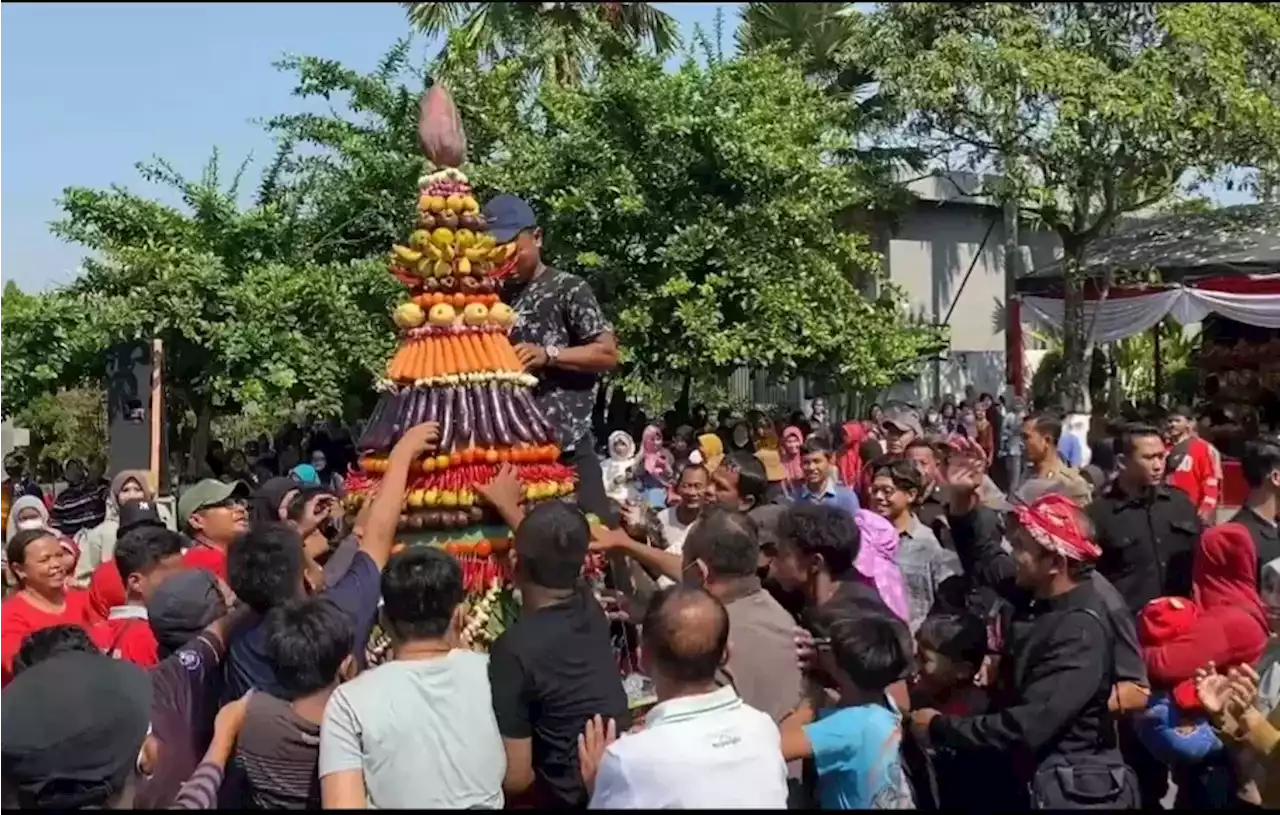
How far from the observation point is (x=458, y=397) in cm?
432

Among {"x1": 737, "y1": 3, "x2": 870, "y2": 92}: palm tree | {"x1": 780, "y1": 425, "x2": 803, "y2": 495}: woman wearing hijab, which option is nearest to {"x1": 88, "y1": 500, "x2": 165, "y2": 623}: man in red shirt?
{"x1": 780, "y1": 425, "x2": 803, "y2": 495}: woman wearing hijab

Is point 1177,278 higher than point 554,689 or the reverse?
higher

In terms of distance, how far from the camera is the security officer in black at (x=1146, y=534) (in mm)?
6000

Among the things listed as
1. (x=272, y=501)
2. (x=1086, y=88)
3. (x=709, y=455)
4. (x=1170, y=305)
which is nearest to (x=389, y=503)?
(x=272, y=501)

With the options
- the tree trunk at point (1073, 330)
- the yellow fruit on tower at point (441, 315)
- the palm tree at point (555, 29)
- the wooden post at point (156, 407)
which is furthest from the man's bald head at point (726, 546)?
the tree trunk at point (1073, 330)

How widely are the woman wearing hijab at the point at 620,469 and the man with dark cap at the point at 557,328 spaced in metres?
2.24

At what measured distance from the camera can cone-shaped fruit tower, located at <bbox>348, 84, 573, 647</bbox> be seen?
14.1ft

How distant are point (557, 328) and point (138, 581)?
5.51ft

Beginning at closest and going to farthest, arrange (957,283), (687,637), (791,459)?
(687,637) → (791,459) → (957,283)

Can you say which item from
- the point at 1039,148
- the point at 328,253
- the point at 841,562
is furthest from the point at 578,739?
the point at 1039,148

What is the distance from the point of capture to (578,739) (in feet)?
12.2

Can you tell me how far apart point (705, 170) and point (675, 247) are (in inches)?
41.3

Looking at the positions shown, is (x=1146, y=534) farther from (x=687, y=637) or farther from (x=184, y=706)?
(x=184, y=706)

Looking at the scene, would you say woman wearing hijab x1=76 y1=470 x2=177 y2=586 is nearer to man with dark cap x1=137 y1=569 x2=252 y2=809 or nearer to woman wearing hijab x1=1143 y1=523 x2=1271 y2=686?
man with dark cap x1=137 y1=569 x2=252 y2=809
